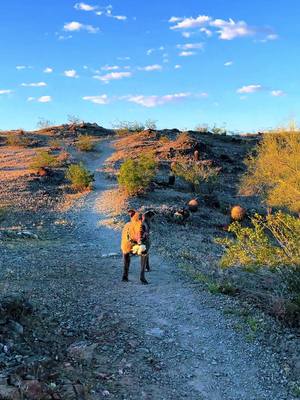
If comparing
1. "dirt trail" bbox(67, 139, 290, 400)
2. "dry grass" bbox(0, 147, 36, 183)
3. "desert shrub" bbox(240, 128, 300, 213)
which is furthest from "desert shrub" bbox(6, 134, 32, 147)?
"dirt trail" bbox(67, 139, 290, 400)

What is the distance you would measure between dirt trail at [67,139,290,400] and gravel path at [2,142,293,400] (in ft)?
0.04

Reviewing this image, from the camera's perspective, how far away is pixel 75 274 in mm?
10789

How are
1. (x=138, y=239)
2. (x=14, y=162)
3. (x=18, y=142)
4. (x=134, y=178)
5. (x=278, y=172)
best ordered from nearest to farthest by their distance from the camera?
(x=138, y=239) < (x=134, y=178) < (x=278, y=172) < (x=14, y=162) < (x=18, y=142)

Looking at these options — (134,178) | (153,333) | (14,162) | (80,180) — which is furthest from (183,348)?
(14,162)

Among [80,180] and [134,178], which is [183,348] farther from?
[80,180]

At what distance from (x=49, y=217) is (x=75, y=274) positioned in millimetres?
9076

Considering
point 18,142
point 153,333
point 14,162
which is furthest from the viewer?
point 18,142

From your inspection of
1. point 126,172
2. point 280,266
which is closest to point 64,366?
point 280,266

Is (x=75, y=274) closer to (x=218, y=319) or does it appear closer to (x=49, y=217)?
(x=218, y=319)

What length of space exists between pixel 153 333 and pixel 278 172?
17855mm

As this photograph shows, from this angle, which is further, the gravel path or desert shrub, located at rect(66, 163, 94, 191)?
desert shrub, located at rect(66, 163, 94, 191)

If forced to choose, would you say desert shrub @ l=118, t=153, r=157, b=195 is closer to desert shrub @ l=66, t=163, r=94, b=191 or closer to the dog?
desert shrub @ l=66, t=163, r=94, b=191

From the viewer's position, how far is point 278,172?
2412cm

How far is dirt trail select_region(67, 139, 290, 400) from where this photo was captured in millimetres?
6172
